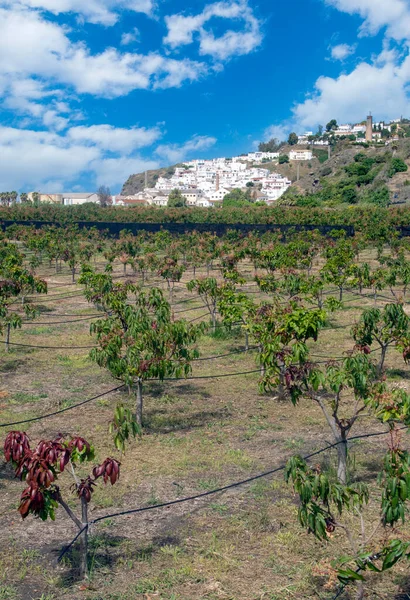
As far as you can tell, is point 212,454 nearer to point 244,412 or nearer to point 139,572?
point 244,412

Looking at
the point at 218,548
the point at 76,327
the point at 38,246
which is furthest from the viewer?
the point at 38,246

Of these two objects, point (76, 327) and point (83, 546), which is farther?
point (76, 327)

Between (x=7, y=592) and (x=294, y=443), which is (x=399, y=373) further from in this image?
(x=7, y=592)

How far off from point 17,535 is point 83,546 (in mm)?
1561

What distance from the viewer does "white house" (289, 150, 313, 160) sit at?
16782 centimetres

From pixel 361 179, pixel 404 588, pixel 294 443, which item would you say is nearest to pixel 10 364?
pixel 294 443

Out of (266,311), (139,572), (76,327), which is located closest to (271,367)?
(139,572)

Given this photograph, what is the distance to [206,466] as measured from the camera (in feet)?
33.8

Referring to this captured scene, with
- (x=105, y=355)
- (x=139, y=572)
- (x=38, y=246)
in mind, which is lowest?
(x=139, y=572)

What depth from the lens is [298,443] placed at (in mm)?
11180

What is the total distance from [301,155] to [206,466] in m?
169

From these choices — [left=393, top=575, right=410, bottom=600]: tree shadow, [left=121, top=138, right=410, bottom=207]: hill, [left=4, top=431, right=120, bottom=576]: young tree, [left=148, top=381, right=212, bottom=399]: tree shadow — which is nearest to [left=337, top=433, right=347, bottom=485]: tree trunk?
[left=393, top=575, right=410, bottom=600]: tree shadow

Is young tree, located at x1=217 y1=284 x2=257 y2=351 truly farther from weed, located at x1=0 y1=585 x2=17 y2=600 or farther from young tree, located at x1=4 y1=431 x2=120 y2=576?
weed, located at x1=0 y1=585 x2=17 y2=600

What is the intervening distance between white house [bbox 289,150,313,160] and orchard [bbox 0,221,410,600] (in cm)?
15559
